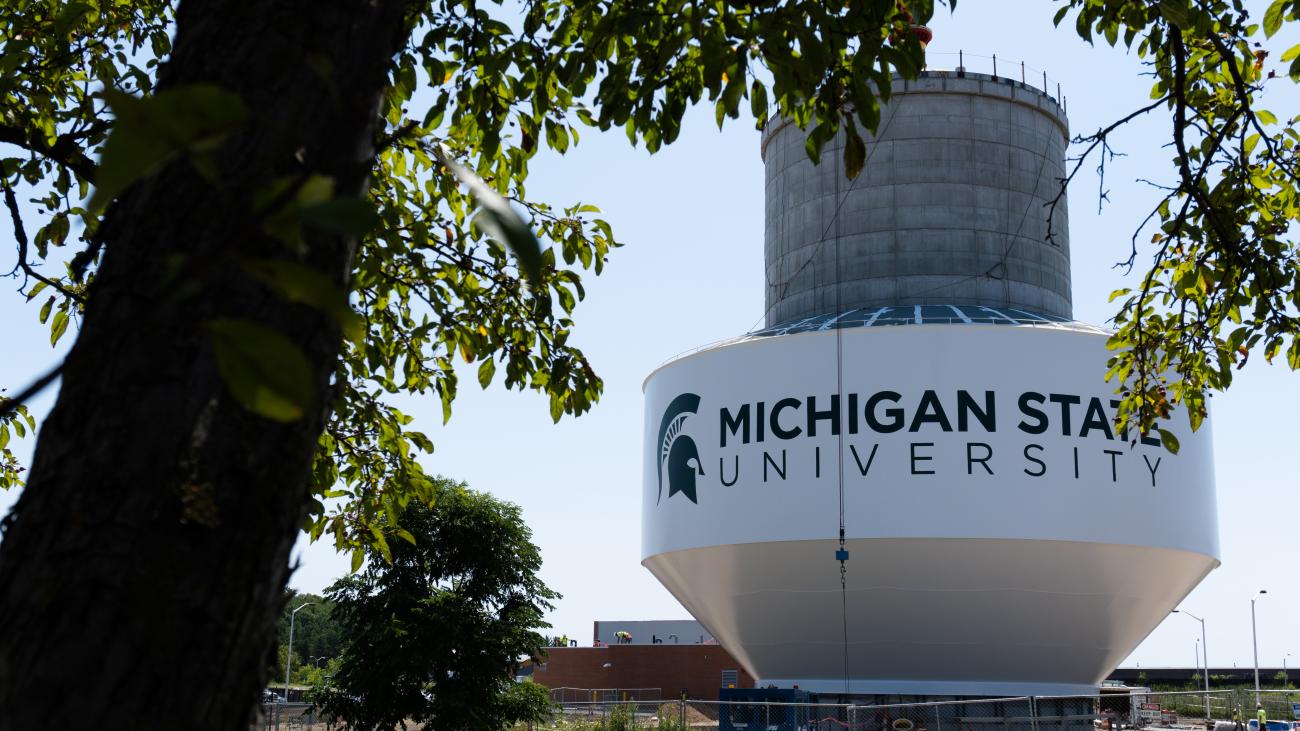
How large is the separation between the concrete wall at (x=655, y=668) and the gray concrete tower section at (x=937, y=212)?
73.3 feet

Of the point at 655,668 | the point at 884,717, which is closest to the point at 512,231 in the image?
the point at 884,717

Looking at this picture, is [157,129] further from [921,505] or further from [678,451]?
[678,451]

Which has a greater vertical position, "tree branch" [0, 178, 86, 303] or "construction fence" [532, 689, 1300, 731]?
"tree branch" [0, 178, 86, 303]

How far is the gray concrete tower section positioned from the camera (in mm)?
28938

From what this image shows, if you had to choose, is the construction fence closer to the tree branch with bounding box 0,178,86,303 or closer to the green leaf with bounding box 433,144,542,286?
the tree branch with bounding box 0,178,86,303

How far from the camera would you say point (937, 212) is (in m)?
29.0

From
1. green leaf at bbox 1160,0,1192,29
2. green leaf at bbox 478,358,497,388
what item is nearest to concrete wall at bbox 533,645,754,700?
green leaf at bbox 478,358,497,388

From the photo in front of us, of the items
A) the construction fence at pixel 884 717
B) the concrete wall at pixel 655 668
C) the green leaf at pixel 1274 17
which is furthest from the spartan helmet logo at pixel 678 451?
the concrete wall at pixel 655 668

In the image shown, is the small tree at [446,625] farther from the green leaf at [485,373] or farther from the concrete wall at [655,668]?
the concrete wall at [655,668]

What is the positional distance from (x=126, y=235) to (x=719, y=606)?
2568cm

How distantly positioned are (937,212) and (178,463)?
28.6 m

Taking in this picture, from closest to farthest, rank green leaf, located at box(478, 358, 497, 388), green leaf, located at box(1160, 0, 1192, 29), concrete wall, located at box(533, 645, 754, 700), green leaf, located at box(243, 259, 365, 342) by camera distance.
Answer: green leaf, located at box(243, 259, 365, 342), green leaf, located at box(1160, 0, 1192, 29), green leaf, located at box(478, 358, 497, 388), concrete wall, located at box(533, 645, 754, 700)

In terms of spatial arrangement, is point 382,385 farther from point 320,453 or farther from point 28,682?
point 28,682

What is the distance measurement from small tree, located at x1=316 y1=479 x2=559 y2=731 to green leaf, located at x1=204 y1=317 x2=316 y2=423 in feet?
54.5
